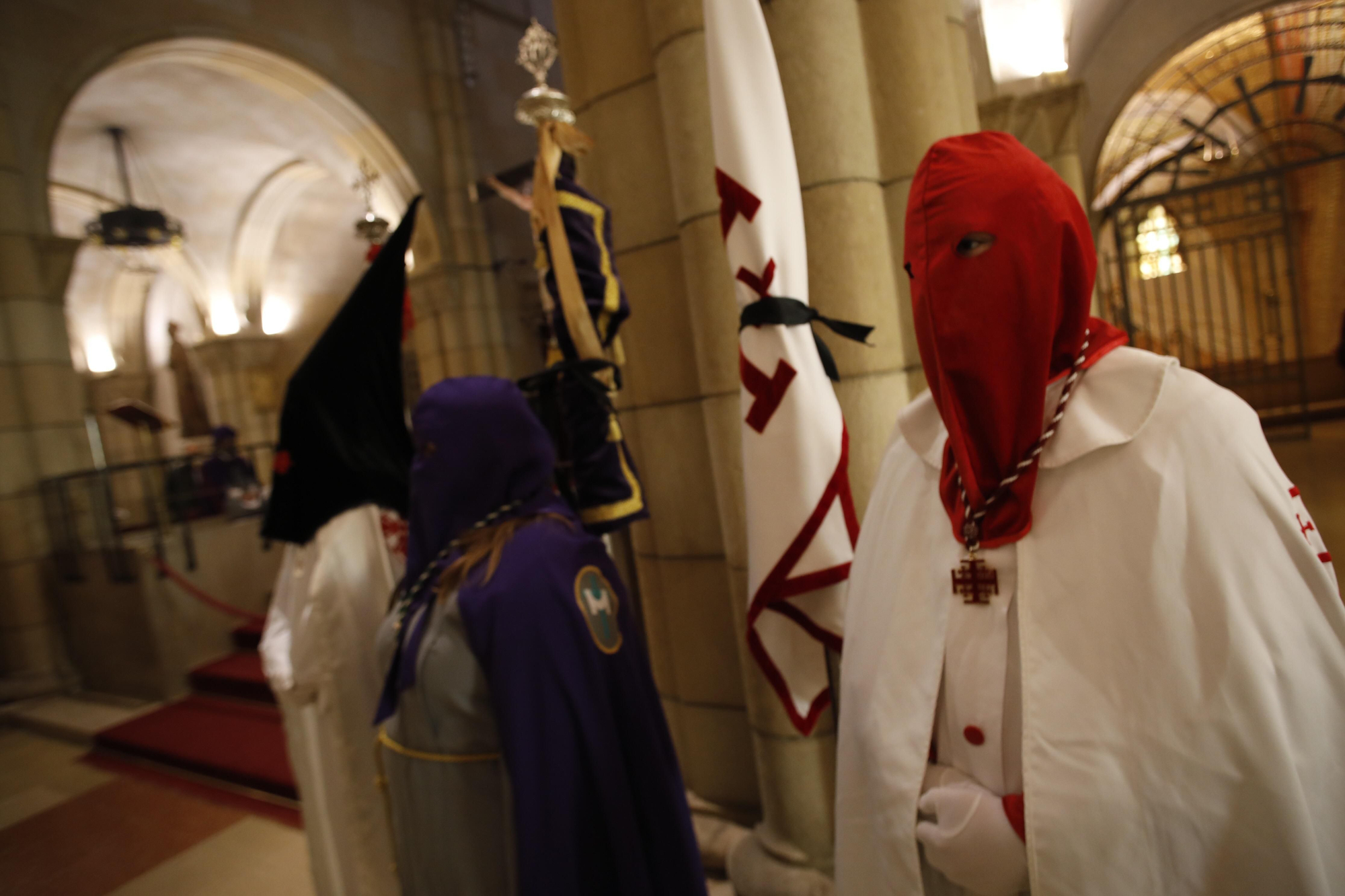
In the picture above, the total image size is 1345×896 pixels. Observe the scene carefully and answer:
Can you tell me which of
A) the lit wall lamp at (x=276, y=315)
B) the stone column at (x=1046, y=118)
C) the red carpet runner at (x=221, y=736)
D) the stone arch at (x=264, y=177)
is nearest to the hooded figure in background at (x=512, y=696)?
the red carpet runner at (x=221, y=736)

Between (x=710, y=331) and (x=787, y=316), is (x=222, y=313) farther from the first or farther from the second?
(x=787, y=316)

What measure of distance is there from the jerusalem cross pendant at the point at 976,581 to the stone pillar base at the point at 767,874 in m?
1.33

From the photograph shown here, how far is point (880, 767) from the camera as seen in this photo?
43.4 inches

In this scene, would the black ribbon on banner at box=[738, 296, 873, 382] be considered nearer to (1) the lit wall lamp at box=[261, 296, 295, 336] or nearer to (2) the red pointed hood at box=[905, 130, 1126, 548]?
(2) the red pointed hood at box=[905, 130, 1126, 548]

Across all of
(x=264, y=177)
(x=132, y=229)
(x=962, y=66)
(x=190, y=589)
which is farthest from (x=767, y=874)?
(x=264, y=177)

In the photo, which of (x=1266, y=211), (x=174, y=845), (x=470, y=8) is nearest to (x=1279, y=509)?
(x=174, y=845)

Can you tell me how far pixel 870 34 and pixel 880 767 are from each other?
1.88m

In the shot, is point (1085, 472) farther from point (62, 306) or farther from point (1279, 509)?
point (62, 306)

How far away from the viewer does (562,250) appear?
6.36ft

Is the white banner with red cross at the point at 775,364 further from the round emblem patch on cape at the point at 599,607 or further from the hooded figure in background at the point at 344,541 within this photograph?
the hooded figure in background at the point at 344,541

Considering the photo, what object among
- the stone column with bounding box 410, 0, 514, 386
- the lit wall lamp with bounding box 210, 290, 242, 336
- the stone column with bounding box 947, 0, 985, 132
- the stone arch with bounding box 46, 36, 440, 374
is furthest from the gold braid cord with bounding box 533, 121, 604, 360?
the lit wall lamp with bounding box 210, 290, 242, 336

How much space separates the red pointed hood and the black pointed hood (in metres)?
1.62

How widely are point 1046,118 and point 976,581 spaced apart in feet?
16.9

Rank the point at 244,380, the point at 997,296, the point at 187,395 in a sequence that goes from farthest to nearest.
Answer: the point at 187,395
the point at 244,380
the point at 997,296
